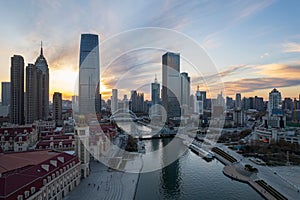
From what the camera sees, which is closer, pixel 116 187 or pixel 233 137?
pixel 116 187

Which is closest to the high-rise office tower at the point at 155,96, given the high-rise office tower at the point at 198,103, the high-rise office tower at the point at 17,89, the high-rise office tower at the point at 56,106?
Answer: the high-rise office tower at the point at 198,103

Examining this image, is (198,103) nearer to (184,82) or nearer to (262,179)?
(184,82)

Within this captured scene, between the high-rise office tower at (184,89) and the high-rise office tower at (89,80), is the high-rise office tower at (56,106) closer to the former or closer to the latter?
the high-rise office tower at (89,80)

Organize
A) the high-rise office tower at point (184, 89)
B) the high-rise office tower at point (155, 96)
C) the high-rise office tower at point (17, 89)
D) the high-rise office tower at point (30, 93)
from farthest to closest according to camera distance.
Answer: the high-rise office tower at point (155, 96), the high-rise office tower at point (30, 93), the high-rise office tower at point (17, 89), the high-rise office tower at point (184, 89)

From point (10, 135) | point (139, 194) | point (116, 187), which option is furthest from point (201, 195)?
point (10, 135)

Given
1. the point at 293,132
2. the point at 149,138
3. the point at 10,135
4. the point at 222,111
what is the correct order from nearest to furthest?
the point at 10,135 → the point at 293,132 → the point at 149,138 → the point at 222,111

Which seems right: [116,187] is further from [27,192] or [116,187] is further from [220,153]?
[220,153]

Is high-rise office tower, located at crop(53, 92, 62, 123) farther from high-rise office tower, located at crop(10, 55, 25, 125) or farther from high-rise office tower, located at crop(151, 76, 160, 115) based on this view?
high-rise office tower, located at crop(151, 76, 160, 115)

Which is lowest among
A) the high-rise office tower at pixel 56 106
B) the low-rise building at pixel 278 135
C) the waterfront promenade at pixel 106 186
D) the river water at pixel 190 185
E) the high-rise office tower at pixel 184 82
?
the river water at pixel 190 185
